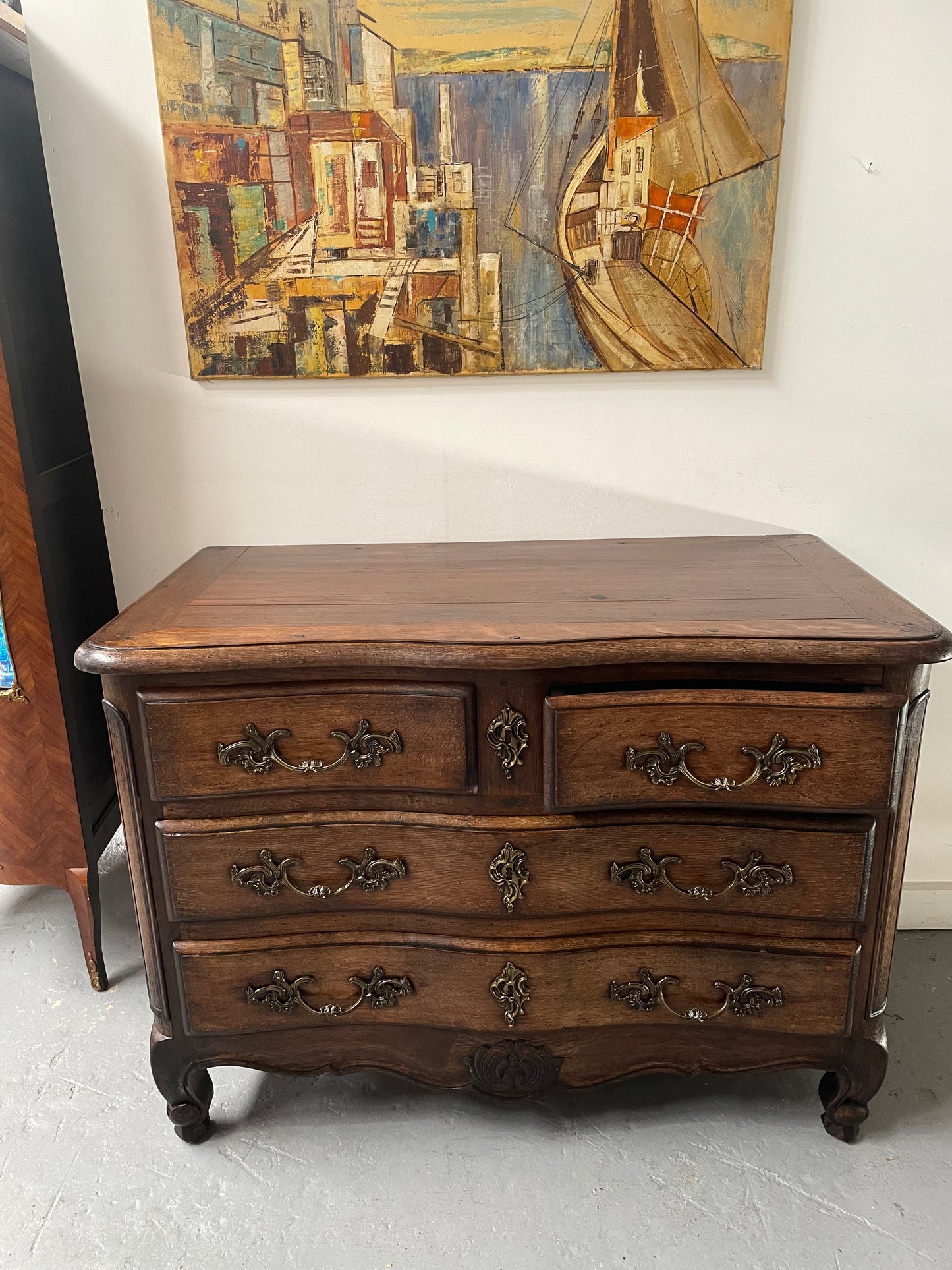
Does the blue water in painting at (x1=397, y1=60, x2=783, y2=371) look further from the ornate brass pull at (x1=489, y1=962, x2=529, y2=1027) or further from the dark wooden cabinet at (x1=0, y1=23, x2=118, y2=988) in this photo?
the ornate brass pull at (x1=489, y1=962, x2=529, y2=1027)

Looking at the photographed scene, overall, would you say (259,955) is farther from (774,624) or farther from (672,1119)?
(774,624)

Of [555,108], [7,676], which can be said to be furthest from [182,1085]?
[555,108]

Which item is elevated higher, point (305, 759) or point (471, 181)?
point (471, 181)

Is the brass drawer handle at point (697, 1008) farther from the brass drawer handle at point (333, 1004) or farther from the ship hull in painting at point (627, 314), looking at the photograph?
the ship hull in painting at point (627, 314)

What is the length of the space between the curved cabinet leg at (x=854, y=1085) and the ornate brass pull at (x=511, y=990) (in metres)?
0.55

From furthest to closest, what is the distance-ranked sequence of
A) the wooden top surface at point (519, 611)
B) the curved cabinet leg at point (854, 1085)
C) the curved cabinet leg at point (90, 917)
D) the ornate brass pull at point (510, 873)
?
1. the curved cabinet leg at point (90, 917)
2. the curved cabinet leg at point (854, 1085)
3. the ornate brass pull at point (510, 873)
4. the wooden top surface at point (519, 611)

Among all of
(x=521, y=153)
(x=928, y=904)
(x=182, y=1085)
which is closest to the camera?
(x=182, y=1085)

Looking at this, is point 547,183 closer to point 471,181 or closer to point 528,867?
point 471,181

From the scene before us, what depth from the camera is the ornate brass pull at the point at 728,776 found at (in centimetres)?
125

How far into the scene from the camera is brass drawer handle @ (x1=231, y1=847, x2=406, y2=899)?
1.35m

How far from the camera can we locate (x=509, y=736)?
1.27 metres

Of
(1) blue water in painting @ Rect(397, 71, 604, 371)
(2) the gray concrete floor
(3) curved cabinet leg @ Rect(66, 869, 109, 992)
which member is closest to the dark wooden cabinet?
(3) curved cabinet leg @ Rect(66, 869, 109, 992)

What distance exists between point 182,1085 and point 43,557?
99 centimetres

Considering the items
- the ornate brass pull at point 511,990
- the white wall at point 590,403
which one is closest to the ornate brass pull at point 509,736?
the ornate brass pull at point 511,990
